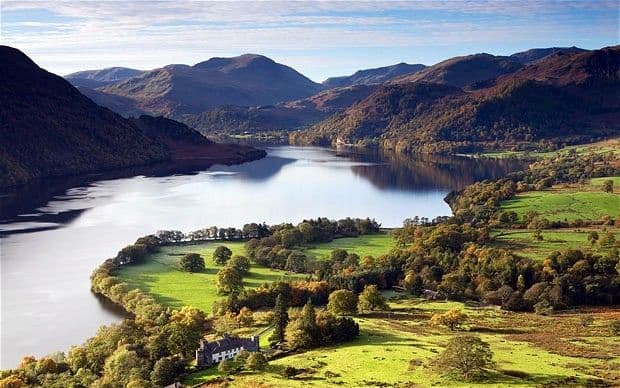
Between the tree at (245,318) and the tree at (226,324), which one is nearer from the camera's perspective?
the tree at (226,324)

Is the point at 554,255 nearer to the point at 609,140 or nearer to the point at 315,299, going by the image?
the point at 315,299

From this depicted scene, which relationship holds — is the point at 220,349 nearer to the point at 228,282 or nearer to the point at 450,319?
the point at 450,319

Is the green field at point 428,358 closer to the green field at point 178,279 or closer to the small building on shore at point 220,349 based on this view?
the small building on shore at point 220,349

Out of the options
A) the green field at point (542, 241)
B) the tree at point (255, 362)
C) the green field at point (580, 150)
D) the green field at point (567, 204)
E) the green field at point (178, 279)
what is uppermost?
the green field at point (580, 150)

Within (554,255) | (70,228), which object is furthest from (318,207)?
(554,255)

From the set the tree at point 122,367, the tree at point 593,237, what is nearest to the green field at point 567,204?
the tree at point 593,237

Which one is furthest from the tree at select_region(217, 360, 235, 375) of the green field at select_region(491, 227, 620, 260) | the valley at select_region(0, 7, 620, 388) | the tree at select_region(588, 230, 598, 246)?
the tree at select_region(588, 230, 598, 246)

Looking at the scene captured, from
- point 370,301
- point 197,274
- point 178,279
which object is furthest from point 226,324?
point 197,274
